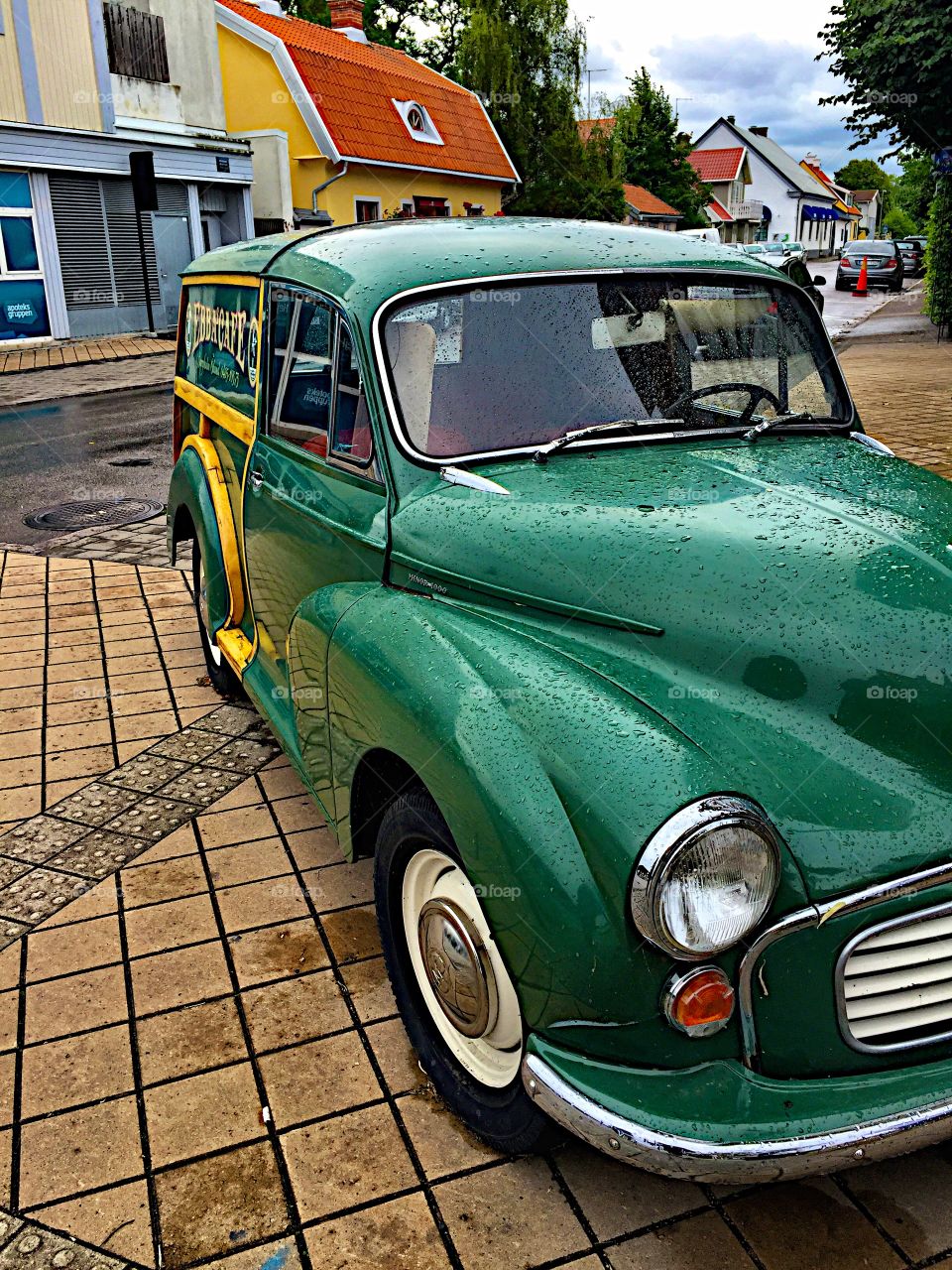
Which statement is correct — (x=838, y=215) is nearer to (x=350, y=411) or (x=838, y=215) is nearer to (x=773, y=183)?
(x=773, y=183)

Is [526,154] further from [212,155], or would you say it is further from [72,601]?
[72,601]

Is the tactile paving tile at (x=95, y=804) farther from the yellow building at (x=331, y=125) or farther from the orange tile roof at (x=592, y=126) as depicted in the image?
the orange tile roof at (x=592, y=126)

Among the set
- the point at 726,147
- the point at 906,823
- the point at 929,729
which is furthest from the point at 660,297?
the point at 726,147

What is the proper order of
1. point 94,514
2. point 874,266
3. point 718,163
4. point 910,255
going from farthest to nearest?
point 718,163 → point 910,255 → point 874,266 → point 94,514

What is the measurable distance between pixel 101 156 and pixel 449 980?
21853 millimetres

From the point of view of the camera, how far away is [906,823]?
2086 millimetres

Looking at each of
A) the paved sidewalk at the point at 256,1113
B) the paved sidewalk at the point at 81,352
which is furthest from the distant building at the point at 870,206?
the paved sidewalk at the point at 256,1113

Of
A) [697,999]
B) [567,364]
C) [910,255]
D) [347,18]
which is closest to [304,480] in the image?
[567,364]

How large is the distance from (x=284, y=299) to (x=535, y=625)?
1.84 metres

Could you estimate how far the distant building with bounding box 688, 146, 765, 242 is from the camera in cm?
6850

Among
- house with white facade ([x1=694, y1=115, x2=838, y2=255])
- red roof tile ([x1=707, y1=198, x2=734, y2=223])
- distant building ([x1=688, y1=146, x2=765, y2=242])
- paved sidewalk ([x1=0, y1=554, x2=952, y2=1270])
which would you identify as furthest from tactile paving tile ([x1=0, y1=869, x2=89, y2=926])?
house with white facade ([x1=694, y1=115, x2=838, y2=255])

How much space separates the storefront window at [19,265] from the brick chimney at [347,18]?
1801cm

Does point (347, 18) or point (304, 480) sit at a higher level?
point (347, 18)

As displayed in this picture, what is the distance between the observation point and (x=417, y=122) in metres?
30.5
